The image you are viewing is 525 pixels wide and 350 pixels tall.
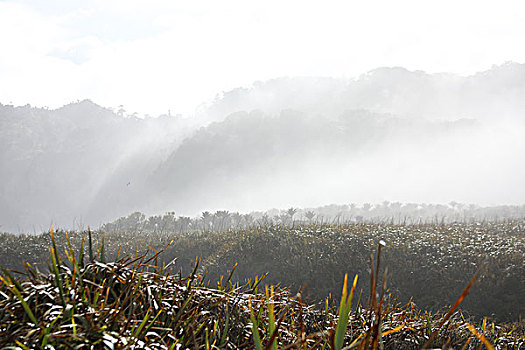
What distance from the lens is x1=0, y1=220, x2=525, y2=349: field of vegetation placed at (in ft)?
6.07

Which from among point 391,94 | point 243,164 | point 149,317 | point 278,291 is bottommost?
point 278,291

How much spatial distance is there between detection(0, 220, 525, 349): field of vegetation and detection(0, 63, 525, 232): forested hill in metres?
41.9

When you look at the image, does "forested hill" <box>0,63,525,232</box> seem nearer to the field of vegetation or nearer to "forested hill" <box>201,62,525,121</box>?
"forested hill" <box>201,62,525,121</box>

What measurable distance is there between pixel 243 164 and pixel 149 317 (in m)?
59.6

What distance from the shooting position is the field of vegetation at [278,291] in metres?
1.85

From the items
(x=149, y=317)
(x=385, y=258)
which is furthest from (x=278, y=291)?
(x=385, y=258)

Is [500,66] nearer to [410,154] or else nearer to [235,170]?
[410,154]

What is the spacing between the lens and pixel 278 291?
430 cm

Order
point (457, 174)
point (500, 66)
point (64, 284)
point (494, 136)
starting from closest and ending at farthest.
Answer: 1. point (64, 284)
2. point (457, 174)
3. point (494, 136)
4. point (500, 66)

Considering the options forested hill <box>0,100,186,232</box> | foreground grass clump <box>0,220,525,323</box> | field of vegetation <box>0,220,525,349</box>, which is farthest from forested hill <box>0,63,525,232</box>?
field of vegetation <box>0,220,525,349</box>

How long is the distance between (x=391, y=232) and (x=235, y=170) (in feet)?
165

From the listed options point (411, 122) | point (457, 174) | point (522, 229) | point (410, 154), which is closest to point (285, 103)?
point (411, 122)

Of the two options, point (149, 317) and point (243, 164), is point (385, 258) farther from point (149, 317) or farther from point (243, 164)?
point (243, 164)

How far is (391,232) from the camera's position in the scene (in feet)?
40.2
